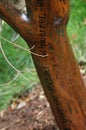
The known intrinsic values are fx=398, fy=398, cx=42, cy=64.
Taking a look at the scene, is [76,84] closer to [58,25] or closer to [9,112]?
[58,25]

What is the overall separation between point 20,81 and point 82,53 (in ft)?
1.74

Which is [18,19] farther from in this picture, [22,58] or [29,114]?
[22,58]

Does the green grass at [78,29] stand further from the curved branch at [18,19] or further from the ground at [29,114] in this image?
the curved branch at [18,19]

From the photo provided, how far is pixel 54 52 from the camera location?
1.44 metres

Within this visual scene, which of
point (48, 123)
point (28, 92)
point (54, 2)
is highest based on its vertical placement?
point (54, 2)

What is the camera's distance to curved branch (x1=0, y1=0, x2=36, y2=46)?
54.8 inches

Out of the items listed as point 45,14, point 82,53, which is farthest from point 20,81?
point 45,14

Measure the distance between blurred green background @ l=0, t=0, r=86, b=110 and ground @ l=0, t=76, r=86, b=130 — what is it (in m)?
0.06

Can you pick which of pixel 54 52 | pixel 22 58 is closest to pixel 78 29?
pixel 22 58

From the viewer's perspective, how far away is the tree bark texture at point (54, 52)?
1.38m

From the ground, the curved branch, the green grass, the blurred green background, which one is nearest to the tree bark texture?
the curved branch

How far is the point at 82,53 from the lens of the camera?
A: 116 inches

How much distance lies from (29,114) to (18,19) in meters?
1.11

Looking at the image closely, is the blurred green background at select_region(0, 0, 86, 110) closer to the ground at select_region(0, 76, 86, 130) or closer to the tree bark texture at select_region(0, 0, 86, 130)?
the ground at select_region(0, 76, 86, 130)
